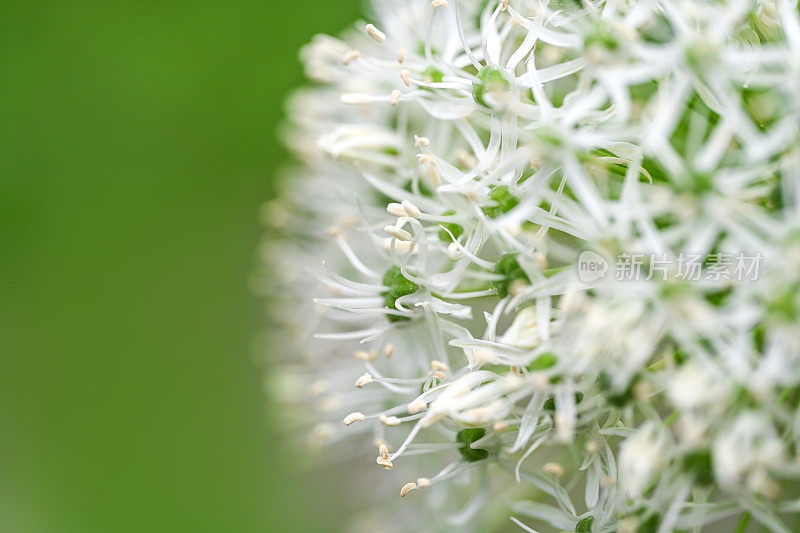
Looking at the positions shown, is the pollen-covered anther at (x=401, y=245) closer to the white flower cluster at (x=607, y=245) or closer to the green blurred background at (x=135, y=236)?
the white flower cluster at (x=607, y=245)

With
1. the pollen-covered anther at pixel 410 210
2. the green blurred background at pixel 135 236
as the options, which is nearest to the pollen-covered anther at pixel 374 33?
the pollen-covered anther at pixel 410 210

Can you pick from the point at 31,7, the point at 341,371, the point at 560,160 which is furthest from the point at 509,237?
the point at 31,7

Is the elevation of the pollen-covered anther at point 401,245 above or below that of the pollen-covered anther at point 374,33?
below

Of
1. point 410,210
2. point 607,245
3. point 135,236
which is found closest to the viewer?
point 607,245

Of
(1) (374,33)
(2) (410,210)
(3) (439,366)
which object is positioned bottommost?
(3) (439,366)

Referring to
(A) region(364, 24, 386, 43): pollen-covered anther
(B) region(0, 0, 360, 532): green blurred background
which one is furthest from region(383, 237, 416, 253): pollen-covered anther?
(B) region(0, 0, 360, 532): green blurred background

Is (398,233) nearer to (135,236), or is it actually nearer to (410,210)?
(410,210)

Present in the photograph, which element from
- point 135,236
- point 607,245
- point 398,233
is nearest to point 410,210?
point 398,233
